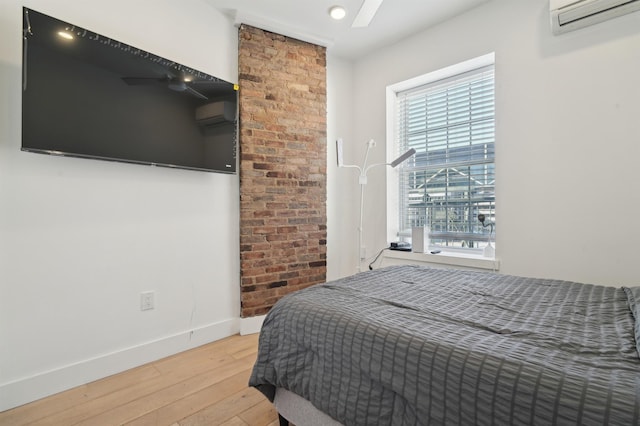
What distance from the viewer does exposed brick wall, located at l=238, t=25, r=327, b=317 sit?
103 inches

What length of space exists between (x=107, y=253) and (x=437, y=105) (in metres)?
2.96

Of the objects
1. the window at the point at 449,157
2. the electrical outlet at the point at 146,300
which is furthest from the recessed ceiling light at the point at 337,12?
the electrical outlet at the point at 146,300

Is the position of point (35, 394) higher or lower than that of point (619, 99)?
lower

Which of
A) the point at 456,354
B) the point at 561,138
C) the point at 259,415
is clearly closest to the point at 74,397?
the point at 259,415

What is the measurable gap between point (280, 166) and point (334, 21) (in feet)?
4.31

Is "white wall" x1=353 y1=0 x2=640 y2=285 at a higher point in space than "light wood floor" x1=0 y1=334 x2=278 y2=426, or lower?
higher

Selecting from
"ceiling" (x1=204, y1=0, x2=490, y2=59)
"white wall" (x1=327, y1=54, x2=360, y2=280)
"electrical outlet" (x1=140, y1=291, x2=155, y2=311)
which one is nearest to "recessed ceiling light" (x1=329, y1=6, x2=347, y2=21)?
"ceiling" (x1=204, y1=0, x2=490, y2=59)

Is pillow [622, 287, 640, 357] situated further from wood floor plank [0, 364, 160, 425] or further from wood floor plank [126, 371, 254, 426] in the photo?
wood floor plank [0, 364, 160, 425]

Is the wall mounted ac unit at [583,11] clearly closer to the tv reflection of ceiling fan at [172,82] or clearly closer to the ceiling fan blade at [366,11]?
the ceiling fan blade at [366,11]

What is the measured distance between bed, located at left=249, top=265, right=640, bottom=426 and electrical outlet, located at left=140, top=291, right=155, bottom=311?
3.85 feet

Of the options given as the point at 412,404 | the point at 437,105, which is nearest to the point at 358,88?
the point at 437,105

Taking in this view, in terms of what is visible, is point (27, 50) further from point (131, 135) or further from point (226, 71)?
point (226, 71)

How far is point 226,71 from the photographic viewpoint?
2559 millimetres

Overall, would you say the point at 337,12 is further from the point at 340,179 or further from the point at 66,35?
the point at 66,35
